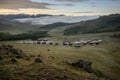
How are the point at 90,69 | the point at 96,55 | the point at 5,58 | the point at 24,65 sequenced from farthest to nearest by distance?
the point at 96,55 < the point at 90,69 < the point at 5,58 < the point at 24,65

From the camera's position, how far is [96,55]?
74.3 meters

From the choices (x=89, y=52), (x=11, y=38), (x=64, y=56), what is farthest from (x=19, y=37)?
(x=64, y=56)

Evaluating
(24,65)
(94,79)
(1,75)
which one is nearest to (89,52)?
(94,79)

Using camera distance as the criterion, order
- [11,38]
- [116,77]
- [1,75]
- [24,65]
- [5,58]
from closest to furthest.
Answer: [1,75], [24,65], [5,58], [116,77], [11,38]

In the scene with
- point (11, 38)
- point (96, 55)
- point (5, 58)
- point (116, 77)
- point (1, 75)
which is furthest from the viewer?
point (11, 38)

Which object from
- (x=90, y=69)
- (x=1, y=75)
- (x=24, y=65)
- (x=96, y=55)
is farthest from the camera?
(x=96, y=55)

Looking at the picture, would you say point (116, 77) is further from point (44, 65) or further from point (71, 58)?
point (44, 65)

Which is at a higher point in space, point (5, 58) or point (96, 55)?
point (5, 58)

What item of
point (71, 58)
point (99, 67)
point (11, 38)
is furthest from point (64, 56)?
point (11, 38)

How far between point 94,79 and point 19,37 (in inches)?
2938

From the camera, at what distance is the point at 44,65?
48.0 metres

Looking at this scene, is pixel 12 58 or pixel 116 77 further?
pixel 116 77

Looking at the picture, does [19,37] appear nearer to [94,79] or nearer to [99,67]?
[99,67]

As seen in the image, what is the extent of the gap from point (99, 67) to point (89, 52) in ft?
41.3
